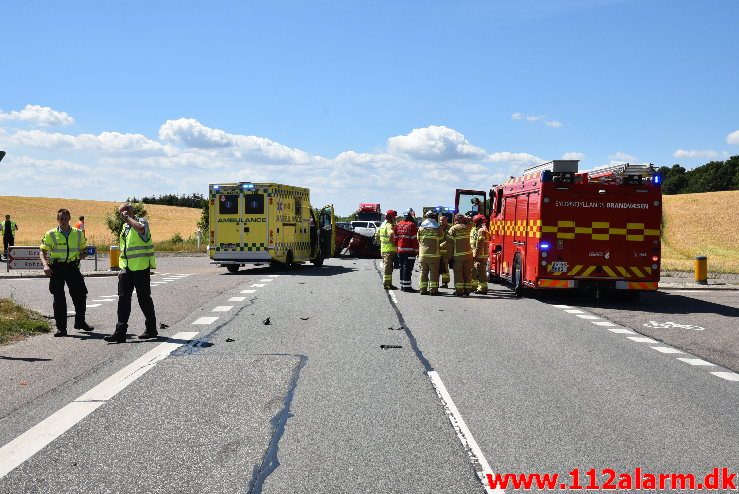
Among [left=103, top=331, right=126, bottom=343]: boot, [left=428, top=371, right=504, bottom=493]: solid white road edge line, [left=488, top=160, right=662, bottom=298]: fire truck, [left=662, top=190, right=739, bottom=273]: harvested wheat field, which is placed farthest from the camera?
[left=662, top=190, right=739, bottom=273]: harvested wheat field

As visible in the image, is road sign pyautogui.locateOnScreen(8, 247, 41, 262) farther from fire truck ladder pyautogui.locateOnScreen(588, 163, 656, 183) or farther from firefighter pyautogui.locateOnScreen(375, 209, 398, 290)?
fire truck ladder pyautogui.locateOnScreen(588, 163, 656, 183)

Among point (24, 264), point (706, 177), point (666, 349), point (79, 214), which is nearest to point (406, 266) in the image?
point (24, 264)

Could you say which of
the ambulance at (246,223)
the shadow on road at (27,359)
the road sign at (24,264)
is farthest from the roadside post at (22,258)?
the ambulance at (246,223)

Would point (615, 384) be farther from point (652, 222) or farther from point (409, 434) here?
point (652, 222)

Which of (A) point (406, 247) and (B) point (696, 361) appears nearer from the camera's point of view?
(B) point (696, 361)

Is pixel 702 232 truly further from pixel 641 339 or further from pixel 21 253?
pixel 21 253

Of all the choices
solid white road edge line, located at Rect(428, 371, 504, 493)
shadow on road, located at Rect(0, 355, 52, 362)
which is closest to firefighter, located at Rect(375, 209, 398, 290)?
shadow on road, located at Rect(0, 355, 52, 362)

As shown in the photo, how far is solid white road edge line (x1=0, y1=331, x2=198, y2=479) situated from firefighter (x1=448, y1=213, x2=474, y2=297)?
994 cm

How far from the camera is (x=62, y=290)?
11.7 metres

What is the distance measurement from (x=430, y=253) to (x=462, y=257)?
0.78 meters

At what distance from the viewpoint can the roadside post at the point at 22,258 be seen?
17297 mm

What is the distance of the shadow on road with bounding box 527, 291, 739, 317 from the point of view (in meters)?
16.3

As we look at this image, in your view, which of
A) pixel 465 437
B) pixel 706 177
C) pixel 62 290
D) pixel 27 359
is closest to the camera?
pixel 465 437

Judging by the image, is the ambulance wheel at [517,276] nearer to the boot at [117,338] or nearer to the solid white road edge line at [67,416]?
the boot at [117,338]
